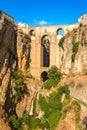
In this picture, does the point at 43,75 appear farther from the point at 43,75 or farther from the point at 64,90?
the point at 64,90

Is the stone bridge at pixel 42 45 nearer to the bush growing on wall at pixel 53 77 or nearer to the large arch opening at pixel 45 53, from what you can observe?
the large arch opening at pixel 45 53

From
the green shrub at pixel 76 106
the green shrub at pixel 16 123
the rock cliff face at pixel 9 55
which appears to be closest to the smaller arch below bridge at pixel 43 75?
the rock cliff face at pixel 9 55

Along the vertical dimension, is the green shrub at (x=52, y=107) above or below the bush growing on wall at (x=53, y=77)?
below

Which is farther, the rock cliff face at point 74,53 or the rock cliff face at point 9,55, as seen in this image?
the rock cliff face at point 74,53

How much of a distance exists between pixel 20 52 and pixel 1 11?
9.22m

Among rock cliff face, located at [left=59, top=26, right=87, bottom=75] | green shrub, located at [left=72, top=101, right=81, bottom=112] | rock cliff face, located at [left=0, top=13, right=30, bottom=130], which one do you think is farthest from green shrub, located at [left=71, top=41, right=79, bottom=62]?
green shrub, located at [left=72, top=101, right=81, bottom=112]

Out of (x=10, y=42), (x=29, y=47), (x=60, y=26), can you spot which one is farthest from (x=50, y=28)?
(x=10, y=42)

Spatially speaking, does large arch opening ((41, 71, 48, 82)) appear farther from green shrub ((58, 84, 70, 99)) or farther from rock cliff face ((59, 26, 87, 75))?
green shrub ((58, 84, 70, 99))

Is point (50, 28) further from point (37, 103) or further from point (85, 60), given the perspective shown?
point (37, 103)

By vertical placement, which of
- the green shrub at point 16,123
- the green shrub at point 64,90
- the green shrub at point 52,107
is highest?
the green shrub at point 64,90

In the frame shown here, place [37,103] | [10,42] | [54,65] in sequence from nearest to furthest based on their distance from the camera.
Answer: [37,103] < [10,42] < [54,65]

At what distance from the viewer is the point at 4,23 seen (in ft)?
171

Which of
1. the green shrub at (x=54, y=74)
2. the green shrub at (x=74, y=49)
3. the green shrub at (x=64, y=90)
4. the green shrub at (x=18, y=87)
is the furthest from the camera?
the green shrub at (x=74, y=49)

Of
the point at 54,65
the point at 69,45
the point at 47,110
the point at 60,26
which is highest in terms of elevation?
the point at 60,26
